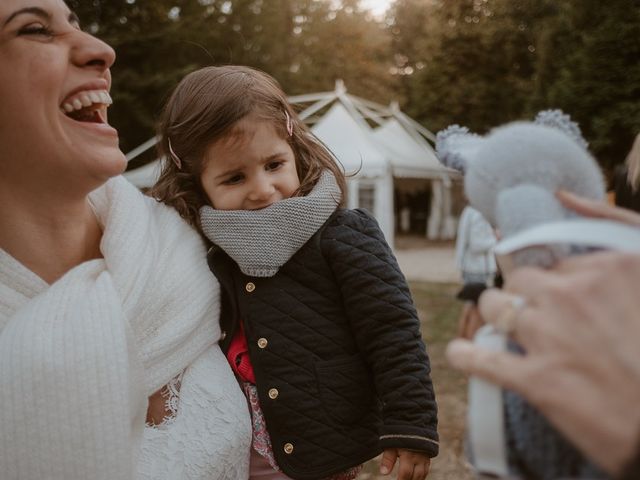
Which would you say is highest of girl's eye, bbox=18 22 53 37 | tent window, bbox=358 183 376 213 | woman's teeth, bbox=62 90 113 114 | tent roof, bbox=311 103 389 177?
girl's eye, bbox=18 22 53 37

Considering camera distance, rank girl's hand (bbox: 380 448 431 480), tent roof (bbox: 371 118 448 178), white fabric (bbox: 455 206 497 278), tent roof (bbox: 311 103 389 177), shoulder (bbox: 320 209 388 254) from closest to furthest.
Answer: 1. girl's hand (bbox: 380 448 431 480)
2. shoulder (bbox: 320 209 388 254)
3. white fabric (bbox: 455 206 497 278)
4. tent roof (bbox: 311 103 389 177)
5. tent roof (bbox: 371 118 448 178)

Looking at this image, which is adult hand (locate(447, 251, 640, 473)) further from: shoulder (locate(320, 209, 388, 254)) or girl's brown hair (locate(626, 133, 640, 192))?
girl's brown hair (locate(626, 133, 640, 192))

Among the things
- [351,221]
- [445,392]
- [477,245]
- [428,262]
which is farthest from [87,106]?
[428,262]

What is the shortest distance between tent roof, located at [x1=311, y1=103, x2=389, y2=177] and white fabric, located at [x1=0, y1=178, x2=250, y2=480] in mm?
10569

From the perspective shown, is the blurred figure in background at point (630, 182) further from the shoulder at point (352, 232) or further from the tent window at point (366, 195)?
the tent window at point (366, 195)

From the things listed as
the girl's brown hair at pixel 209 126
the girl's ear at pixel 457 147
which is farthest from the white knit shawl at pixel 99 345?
the girl's ear at pixel 457 147

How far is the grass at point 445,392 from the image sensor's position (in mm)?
3477

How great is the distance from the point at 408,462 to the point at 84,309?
92 centimetres

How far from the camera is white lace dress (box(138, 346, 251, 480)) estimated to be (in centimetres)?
135

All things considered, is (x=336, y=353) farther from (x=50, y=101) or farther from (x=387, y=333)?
(x=50, y=101)

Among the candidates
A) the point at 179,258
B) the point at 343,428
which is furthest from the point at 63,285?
the point at 343,428

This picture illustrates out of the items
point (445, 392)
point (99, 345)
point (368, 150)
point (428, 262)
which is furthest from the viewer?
point (428, 262)

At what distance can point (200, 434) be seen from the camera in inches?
53.9

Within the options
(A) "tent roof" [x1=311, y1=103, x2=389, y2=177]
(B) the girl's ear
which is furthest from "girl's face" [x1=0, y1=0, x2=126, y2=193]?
(A) "tent roof" [x1=311, y1=103, x2=389, y2=177]
